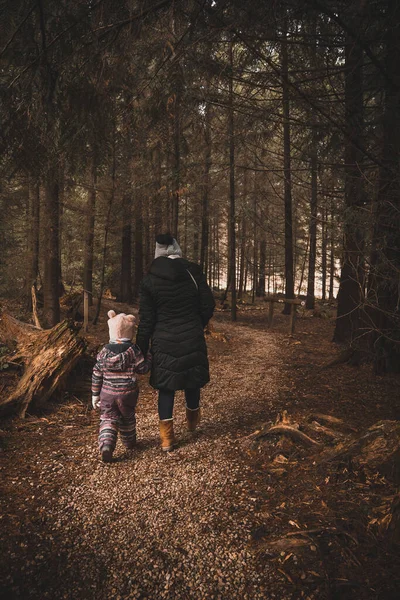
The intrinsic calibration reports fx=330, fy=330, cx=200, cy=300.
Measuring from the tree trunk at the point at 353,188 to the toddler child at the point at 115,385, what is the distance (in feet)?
7.45

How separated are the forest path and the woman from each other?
61 cm

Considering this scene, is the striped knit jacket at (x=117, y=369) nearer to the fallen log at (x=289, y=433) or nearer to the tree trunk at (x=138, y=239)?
the fallen log at (x=289, y=433)

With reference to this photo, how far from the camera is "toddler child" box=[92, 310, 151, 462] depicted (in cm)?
338

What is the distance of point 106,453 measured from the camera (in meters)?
3.34

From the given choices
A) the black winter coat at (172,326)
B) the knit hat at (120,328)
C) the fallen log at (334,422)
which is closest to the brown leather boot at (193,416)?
the black winter coat at (172,326)

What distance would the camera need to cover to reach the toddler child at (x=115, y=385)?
3381 mm

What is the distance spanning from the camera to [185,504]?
2.71m

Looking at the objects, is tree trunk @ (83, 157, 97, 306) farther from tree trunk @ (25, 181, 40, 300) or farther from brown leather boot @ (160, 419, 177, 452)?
brown leather boot @ (160, 419, 177, 452)

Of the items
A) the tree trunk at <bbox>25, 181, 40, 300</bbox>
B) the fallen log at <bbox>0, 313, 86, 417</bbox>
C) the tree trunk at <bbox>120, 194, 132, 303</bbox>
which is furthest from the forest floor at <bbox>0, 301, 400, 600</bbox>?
the tree trunk at <bbox>120, 194, 132, 303</bbox>

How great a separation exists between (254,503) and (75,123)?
4403 mm

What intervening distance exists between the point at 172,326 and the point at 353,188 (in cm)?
403

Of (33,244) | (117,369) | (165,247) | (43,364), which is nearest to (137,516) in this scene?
(117,369)

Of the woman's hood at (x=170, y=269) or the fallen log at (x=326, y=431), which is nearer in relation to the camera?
the fallen log at (x=326, y=431)

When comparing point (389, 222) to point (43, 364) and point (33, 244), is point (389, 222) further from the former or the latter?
point (33, 244)
